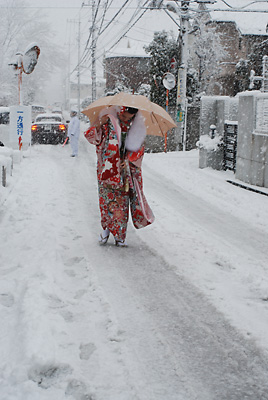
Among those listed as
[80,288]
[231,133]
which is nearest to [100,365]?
[80,288]

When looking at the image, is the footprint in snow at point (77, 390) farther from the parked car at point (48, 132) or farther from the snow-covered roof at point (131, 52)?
the snow-covered roof at point (131, 52)

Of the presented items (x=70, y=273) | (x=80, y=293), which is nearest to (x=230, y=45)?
(x=70, y=273)

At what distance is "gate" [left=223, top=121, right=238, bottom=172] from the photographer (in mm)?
12203

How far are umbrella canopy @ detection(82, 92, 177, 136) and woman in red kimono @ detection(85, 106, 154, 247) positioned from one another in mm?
105

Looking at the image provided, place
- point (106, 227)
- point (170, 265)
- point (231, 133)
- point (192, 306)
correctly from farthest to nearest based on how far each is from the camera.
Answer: point (231, 133), point (106, 227), point (170, 265), point (192, 306)

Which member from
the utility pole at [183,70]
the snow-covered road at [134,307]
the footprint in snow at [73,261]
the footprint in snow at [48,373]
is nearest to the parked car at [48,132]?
the utility pole at [183,70]

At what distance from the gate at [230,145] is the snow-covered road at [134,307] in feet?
15.2

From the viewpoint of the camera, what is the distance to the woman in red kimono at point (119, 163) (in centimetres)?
552

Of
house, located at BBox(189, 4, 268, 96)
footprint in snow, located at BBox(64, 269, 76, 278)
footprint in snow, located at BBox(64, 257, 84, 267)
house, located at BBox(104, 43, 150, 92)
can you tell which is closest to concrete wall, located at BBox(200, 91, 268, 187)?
footprint in snow, located at BBox(64, 257, 84, 267)

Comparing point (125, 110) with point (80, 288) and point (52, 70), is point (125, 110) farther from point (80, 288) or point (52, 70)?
point (52, 70)

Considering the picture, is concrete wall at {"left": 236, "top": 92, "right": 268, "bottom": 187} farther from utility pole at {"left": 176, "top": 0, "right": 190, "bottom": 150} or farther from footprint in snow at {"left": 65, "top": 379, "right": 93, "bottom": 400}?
footprint in snow at {"left": 65, "top": 379, "right": 93, "bottom": 400}

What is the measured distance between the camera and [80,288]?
4.44 meters

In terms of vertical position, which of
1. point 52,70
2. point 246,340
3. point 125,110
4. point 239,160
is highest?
point 52,70

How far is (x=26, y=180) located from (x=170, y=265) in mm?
6360
